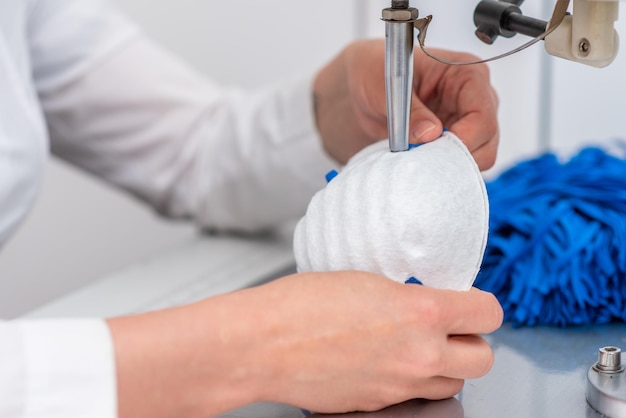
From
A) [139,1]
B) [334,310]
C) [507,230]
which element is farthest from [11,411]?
[139,1]

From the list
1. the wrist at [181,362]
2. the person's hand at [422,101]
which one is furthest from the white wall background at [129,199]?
the wrist at [181,362]

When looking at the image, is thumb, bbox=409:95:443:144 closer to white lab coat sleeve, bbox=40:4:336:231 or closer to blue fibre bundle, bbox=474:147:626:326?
blue fibre bundle, bbox=474:147:626:326

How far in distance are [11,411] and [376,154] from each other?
255 millimetres

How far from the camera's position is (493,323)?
1.74 ft

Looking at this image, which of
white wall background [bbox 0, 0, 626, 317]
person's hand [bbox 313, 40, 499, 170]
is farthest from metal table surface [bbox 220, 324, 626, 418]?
white wall background [bbox 0, 0, 626, 317]

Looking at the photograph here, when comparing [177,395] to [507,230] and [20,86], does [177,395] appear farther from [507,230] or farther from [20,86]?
[20,86]

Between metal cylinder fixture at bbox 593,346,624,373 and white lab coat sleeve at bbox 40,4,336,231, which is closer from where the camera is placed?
metal cylinder fixture at bbox 593,346,624,373

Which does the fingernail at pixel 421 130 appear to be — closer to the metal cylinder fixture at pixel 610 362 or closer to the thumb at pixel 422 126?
the thumb at pixel 422 126

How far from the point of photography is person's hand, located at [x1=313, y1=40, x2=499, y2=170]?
0.60 meters

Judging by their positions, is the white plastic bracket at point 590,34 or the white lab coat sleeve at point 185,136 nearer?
the white plastic bracket at point 590,34

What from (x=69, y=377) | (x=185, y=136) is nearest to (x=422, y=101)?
(x=69, y=377)

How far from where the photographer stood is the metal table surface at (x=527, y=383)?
0.53 metres

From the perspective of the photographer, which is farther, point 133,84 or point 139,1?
point 139,1

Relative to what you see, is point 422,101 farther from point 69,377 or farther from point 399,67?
point 69,377
